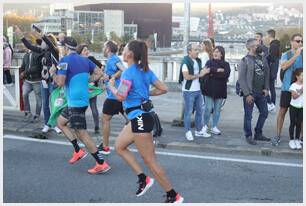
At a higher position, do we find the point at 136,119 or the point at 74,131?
the point at 136,119

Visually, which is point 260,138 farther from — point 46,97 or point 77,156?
point 46,97

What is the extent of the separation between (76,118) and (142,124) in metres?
1.60

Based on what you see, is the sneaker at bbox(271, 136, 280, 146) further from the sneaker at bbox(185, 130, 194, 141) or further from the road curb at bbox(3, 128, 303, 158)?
the sneaker at bbox(185, 130, 194, 141)

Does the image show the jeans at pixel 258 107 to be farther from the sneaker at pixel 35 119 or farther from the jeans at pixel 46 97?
the sneaker at pixel 35 119

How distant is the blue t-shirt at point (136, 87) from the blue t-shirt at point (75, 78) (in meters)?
1.43

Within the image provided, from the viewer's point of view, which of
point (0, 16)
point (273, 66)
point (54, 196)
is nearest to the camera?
point (54, 196)

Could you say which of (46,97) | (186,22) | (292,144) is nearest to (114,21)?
(186,22)

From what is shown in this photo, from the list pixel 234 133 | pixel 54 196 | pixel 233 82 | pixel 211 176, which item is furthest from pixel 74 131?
pixel 233 82

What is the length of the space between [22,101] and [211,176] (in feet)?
17.0

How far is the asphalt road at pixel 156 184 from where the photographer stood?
5.18 meters

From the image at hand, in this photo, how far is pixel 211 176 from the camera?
19.6ft

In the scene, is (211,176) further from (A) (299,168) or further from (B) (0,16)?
(B) (0,16)

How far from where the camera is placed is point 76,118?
241 inches

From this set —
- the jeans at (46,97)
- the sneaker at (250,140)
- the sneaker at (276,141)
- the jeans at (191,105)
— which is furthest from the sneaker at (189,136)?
the jeans at (46,97)
